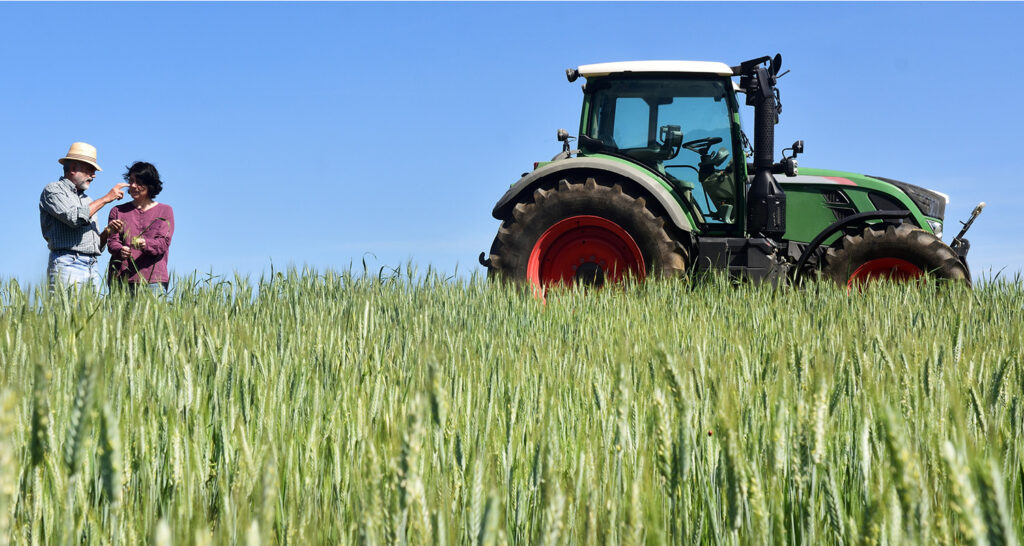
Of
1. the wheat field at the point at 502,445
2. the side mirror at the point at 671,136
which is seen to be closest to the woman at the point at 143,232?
the wheat field at the point at 502,445

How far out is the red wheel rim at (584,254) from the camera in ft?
18.8

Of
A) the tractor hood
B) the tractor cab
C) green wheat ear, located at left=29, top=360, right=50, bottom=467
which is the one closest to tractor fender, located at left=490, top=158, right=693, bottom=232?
the tractor cab

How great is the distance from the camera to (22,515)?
1231 millimetres

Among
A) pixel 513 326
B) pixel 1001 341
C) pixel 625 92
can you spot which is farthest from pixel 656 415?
pixel 625 92

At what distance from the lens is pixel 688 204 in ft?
19.5

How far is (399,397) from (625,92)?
467cm

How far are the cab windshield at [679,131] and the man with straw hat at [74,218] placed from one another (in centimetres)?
356

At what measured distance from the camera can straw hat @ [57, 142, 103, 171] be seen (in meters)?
5.21

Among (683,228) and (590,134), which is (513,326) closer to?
(683,228)

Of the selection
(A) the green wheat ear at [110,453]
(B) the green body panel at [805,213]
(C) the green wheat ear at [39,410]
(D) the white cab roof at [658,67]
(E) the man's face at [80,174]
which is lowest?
(A) the green wheat ear at [110,453]

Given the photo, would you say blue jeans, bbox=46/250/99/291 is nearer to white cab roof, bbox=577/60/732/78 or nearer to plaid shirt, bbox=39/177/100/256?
plaid shirt, bbox=39/177/100/256

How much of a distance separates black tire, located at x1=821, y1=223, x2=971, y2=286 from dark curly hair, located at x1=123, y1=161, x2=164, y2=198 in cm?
480

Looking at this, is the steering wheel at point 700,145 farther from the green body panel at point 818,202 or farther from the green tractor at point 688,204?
the green body panel at point 818,202

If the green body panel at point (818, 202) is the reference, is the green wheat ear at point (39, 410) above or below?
below
